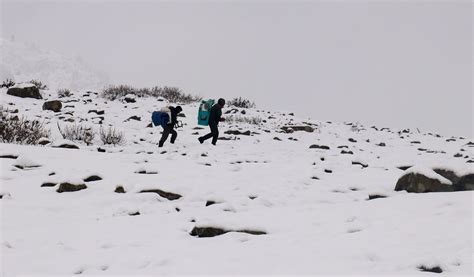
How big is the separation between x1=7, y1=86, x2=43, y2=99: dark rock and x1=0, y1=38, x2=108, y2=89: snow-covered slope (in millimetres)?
97939

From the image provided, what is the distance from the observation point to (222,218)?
419cm

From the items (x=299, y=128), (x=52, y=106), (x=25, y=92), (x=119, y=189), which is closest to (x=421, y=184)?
(x=119, y=189)

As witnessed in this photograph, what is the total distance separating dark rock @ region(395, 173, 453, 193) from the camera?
5156 mm

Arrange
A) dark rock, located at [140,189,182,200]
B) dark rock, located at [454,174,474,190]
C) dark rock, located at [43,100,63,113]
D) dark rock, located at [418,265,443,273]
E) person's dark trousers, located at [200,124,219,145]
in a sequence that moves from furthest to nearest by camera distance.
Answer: dark rock, located at [43,100,63,113]
person's dark trousers, located at [200,124,219,145]
dark rock, located at [140,189,182,200]
dark rock, located at [454,174,474,190]
dark rock, located at [418,265,443,273]

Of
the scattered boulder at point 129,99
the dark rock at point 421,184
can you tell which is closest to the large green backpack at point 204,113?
the scattered boulder at point 129,99

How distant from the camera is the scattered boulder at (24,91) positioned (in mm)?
17094

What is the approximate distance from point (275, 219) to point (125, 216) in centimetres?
172

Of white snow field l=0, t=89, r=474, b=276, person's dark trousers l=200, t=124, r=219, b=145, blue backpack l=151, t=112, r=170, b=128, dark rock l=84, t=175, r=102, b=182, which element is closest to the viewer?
white snow field l=0, t=89, r=474, b=276

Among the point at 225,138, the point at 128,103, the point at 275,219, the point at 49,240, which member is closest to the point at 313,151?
the point at 225,138

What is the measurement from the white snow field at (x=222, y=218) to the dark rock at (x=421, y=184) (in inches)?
6.5

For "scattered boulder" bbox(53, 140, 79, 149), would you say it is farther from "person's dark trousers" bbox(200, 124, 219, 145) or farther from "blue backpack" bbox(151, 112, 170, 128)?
"person's dark trousers" bbox(200, 124, 219, 145)

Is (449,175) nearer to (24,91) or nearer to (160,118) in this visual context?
(160,118)

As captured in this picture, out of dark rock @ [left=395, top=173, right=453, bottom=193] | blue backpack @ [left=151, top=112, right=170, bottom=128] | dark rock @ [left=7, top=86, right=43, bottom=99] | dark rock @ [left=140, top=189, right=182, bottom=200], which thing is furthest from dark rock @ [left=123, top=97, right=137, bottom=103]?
dark rock @ [left=395, top=173, right=453, bottom=193]

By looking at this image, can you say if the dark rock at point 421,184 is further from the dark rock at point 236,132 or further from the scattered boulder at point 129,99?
the scattered boulder at point 129,99
